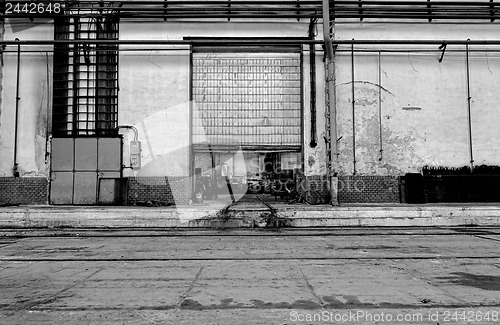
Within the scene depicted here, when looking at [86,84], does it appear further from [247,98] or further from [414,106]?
[414,106]

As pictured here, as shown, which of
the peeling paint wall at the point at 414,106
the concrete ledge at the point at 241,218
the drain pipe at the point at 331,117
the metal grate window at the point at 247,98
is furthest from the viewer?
the metal grate window at the point at 247,98

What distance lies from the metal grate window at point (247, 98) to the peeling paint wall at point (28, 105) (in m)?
5.81

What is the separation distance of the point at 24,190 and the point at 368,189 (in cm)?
1309

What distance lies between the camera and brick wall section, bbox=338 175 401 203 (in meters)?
14.2

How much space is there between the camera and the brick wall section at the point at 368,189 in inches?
558

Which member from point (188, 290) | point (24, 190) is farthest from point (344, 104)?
point (24, 190)

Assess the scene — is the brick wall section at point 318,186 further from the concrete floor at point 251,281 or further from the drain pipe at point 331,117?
the concrete floor at point 251,281

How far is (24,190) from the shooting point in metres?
14.2

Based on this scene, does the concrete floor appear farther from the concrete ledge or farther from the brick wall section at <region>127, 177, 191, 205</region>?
the brick wall section at <region>127, 177, 191, 205</region>

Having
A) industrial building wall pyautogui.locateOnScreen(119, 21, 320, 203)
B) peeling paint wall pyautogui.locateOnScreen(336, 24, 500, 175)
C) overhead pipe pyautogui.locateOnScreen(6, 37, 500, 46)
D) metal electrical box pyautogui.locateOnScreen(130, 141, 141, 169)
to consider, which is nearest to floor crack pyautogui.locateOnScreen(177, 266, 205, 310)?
overhead pipe pyautogui.locateOnScreen(6, 37, 500, 46)

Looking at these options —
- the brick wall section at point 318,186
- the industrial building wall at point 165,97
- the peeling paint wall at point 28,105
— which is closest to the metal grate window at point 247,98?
the industrial building wall at point 165,97

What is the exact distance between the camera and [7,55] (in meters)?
14.6

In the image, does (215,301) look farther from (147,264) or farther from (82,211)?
(82,211)

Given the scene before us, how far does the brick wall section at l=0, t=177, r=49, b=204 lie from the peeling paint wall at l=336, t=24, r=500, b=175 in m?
11.5
